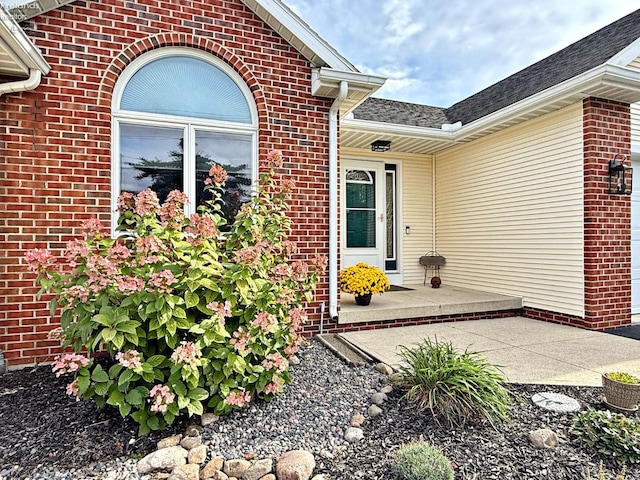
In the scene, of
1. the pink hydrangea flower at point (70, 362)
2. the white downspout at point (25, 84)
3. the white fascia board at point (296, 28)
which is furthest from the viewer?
the white fascia board at point (296, 28)

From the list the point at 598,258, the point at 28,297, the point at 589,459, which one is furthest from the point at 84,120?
the point at 598,258

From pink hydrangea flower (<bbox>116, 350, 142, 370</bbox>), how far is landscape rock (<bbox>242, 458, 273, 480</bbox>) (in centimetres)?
88

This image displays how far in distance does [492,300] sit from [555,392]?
2.91 metres

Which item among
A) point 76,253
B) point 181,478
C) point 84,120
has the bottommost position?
point 181,478

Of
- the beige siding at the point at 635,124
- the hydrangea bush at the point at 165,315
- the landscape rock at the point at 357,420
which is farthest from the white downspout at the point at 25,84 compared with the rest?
the beige siding at the point at 635,124

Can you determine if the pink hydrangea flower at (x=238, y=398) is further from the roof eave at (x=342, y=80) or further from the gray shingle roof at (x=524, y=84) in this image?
the gray shingle roof at (x=524, y=84)

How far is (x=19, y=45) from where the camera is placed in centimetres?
306

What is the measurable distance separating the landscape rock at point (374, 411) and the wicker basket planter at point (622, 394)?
5.32ft

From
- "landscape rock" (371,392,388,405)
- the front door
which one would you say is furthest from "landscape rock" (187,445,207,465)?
the front door

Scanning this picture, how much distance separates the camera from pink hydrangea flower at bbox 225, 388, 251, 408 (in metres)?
2.49

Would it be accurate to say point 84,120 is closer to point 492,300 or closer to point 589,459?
point 589,459

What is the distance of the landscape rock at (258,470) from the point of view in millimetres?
2086

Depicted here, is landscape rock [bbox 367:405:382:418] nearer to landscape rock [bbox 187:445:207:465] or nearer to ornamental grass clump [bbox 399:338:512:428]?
ornamental grass clump [bbox 399:338:512:428]

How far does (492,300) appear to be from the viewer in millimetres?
5785
